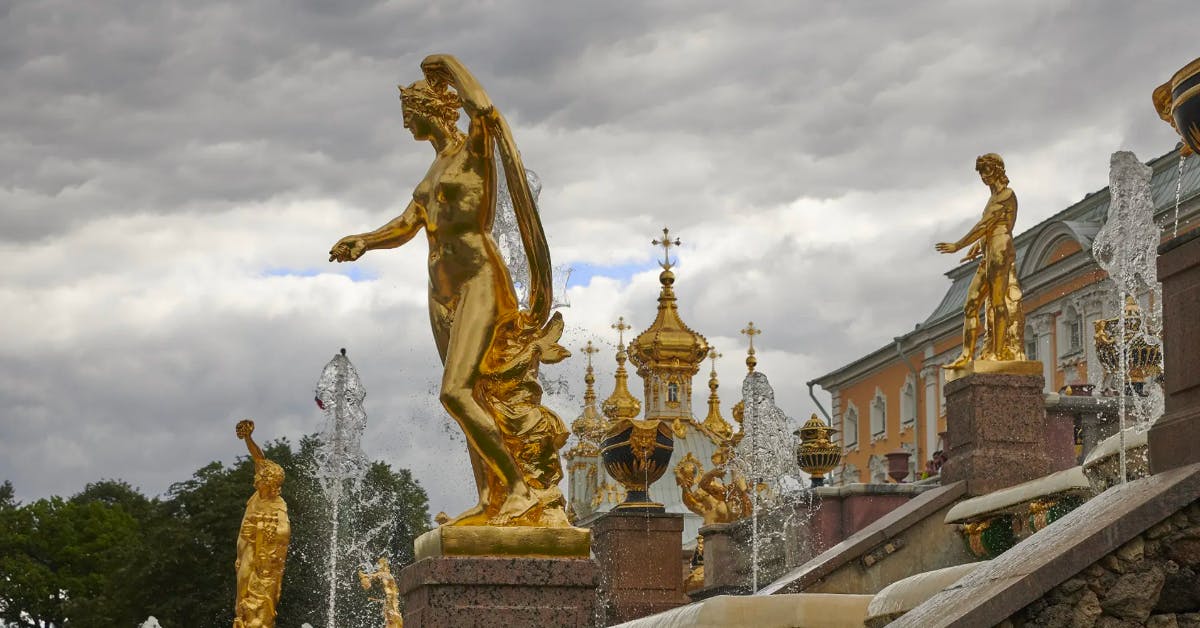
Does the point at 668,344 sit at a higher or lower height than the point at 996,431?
higher

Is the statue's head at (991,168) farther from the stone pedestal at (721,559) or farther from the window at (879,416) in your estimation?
the window at (879,416)

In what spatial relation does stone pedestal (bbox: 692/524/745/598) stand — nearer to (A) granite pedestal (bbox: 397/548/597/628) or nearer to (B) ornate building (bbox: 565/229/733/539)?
(B) ornate building (bbox: 565/229/733/539)

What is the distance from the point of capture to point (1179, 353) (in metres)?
7.35

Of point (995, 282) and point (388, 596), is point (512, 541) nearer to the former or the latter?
point (995, 282)

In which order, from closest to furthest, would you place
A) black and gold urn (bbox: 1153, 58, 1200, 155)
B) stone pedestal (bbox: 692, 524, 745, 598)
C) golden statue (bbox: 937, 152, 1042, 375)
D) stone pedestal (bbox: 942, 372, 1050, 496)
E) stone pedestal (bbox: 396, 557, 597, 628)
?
1. black and gold urn (bbox: 1153, 58, 1200, 155)
2. stone pedestal (bbox: 396, 557, 597, 628)
3. stone pedestal (bbox: 942, 372, 1050, 496)
4. golden statue (bbox: 937, 152, 1042, 375)
5. stone pedestal (bbox: 692, 524, 745, 598)

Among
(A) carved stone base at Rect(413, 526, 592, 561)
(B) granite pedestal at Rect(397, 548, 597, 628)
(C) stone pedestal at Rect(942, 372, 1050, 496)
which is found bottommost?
(B) granite pedestal at Rect(397, 548, 597, 628)

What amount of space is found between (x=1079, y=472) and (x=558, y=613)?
15.1ft

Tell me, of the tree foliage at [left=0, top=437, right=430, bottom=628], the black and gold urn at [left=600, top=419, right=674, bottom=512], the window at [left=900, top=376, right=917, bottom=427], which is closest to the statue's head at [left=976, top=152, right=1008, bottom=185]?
the black and gold urn at [left=600, top=419, right=674, bottom=512]

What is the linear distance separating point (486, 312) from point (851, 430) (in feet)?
189

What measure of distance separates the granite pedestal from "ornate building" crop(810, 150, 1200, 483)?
1209 inches

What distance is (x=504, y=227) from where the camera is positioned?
32.0ft

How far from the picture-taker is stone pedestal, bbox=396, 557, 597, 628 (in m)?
8.77

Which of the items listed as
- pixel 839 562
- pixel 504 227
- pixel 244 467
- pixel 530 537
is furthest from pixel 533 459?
pixel 244 467

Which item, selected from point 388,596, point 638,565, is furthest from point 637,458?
point 388,596
